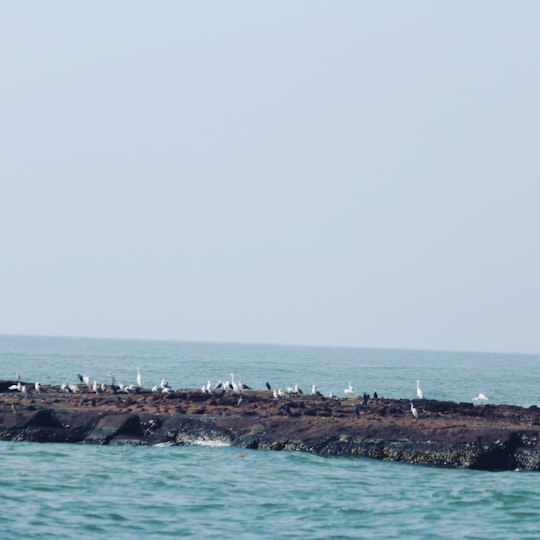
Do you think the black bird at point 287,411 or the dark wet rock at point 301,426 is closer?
the dark wet rock at point 301,426

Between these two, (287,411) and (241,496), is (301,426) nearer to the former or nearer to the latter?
(287,411)

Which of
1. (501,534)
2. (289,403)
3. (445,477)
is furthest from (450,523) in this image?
(289,403)

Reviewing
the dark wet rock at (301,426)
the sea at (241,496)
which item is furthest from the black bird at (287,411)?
the sea at (241,496)

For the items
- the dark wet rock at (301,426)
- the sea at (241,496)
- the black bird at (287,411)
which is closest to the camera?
the sea at (241,496)

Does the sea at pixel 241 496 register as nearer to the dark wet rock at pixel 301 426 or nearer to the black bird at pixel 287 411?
the dark wet rock at pixel 301 426

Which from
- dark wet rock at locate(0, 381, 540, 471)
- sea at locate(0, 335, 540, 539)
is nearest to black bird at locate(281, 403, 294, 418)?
dark wet rock at locate(0, 381, 540, 471)

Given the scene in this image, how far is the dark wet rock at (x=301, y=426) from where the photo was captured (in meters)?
36.9

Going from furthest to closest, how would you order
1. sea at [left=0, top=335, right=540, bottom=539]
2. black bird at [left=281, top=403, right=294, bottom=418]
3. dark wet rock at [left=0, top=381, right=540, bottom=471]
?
1. black bird at [left=281, top=403, right=294, bottom=418]
2. dark wet rock at [left=0, top=381, right=540, bottom=471]
3. sea at [left=0, top=335, right=540, bottom=539]

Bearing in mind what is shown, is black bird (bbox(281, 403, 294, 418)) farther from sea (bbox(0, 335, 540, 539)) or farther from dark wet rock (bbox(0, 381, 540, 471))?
sea (bbox(0, 335, 540, 539))

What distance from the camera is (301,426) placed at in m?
39.9

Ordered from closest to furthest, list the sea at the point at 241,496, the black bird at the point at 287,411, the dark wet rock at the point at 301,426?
1. the sea at the point at 241,496
2. the dark wet rock at the point at 301,426
3. the black bird at the point at 287,411

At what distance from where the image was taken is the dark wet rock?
36875 millimetres

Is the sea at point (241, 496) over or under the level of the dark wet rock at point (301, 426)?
under

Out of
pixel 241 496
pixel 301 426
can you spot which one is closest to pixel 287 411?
pixel 301 426
